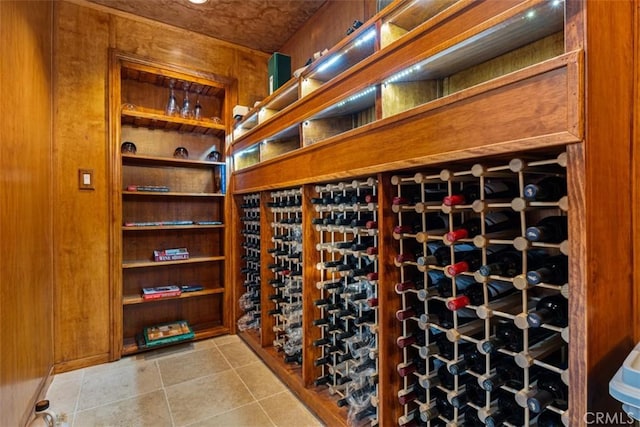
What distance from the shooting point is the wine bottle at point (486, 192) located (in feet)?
3.64

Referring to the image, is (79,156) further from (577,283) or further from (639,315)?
(639,315)

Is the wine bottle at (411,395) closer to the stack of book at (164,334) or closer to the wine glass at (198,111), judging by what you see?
the stack of book at (164,334)

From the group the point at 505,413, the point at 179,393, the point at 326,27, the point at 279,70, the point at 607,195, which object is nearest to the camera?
the point at 607,195

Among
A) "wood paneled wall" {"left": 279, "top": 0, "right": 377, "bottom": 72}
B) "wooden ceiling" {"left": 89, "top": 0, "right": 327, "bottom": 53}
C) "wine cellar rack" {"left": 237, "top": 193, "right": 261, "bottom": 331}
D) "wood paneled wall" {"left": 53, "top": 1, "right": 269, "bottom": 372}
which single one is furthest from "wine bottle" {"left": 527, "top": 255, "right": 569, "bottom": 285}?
"wood paneled wall" {"left": 53, "top": 1, "right": 269, "bottom": 372}

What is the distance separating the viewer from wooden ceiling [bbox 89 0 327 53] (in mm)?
2496

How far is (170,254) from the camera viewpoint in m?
2.88

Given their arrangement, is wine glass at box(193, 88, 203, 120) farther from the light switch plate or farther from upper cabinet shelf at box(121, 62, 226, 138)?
the light switch plate

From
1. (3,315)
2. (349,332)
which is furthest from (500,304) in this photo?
(3,315)

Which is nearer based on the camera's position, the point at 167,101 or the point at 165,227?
the point at 165,227

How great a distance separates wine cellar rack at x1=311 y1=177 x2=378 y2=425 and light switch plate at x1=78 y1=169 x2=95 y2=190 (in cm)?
190

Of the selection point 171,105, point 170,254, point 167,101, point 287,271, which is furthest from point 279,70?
point 170,254

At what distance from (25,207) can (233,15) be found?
208 centimetres

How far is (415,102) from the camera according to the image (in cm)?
140

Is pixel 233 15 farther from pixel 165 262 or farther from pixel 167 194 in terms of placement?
pixel 165 262
